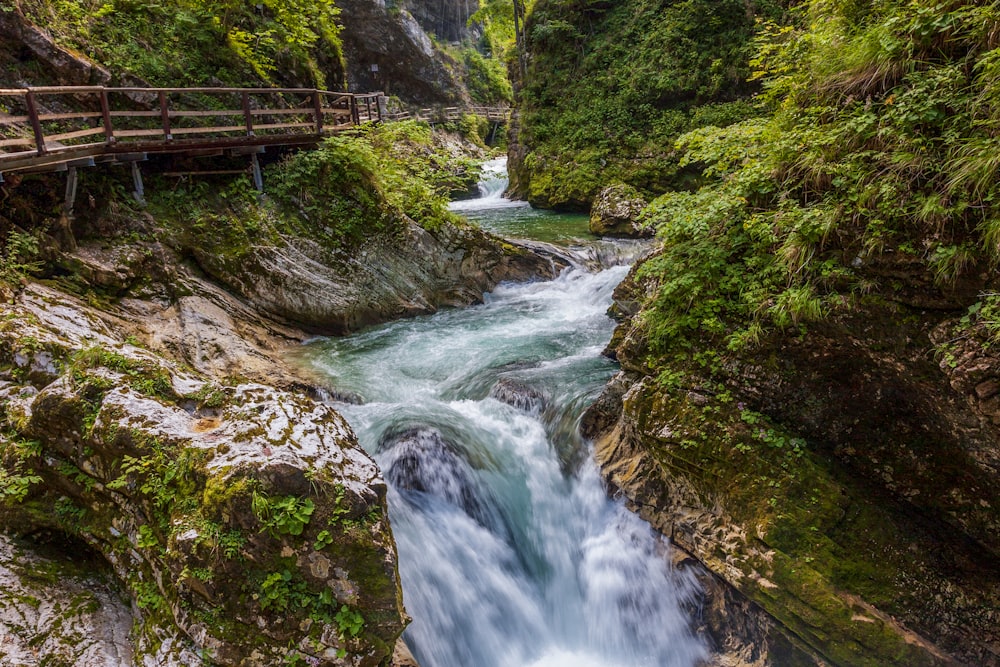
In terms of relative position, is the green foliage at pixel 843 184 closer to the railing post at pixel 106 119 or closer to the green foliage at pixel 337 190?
the green foliage at pixel 337 190

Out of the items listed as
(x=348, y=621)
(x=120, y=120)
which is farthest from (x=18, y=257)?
(x=348, y=621)

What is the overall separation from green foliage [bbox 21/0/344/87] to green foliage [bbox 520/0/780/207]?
9.07 meters

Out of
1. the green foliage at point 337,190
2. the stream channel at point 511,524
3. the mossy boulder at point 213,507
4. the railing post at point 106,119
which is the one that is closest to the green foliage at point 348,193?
the green foliage at point 337,190

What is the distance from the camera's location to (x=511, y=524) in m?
6.25

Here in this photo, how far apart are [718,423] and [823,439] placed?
3.08 feet

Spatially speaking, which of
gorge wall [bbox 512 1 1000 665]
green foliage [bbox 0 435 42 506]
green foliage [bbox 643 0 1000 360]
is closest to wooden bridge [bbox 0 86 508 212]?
green foliage [bbox 0 435 42 506]

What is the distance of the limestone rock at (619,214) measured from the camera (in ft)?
48.5

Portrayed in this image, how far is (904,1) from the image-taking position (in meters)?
4.78

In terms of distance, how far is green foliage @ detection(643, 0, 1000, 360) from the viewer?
395cm

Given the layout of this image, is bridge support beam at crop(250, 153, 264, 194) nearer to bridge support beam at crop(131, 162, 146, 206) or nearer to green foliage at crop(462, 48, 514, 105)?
bridge support beam at crop(131, 162, 146, 206)

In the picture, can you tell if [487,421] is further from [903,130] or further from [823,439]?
[903,130]

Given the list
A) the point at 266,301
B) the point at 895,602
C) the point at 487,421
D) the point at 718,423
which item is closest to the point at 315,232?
the point at 266,301

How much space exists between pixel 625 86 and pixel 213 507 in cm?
1979

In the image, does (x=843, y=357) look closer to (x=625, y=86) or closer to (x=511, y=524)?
(x=511, y=524)
